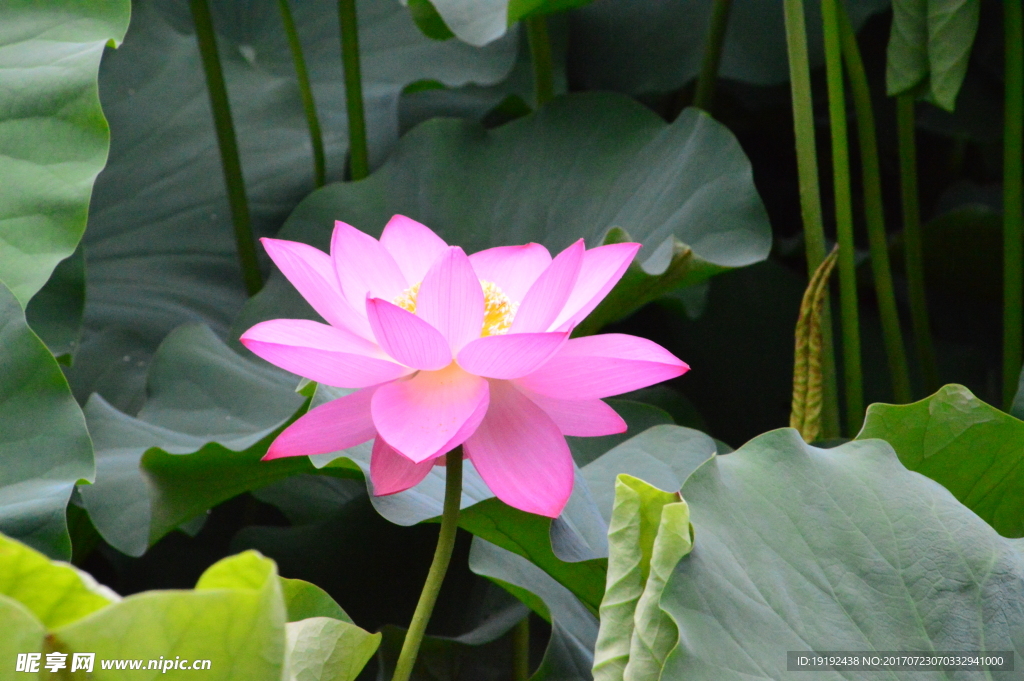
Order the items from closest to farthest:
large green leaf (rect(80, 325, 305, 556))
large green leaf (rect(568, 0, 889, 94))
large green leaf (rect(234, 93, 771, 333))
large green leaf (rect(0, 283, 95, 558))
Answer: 1. large green leaf (rect(0, 283, 95, 558))
2. large green leaf (rect(80, 325, 305, 556))
3. large green leaf (rect(234, 93, 771, 333))
4. large green leaf (rect(568, 0, 889, 94))

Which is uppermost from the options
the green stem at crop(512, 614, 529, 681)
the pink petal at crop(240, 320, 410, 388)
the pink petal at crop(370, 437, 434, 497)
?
the pink petal at crop(240, 320, 410, 388)

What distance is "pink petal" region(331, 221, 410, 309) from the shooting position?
0.44m

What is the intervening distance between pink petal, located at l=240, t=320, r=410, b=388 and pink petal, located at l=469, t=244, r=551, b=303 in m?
0.12

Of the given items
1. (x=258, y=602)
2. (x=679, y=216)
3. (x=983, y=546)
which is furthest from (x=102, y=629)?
(x=679, y=216)

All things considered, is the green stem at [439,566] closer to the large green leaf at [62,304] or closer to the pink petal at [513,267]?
the pink petal at [513,267]

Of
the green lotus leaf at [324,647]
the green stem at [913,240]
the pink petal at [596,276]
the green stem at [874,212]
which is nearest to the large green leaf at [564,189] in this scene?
the green stem at [874,212]

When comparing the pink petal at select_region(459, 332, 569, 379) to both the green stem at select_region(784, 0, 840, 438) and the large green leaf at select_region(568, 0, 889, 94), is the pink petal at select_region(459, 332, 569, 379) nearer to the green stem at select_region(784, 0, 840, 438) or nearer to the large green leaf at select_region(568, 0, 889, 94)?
the green stem at select_region(784, 0, 840, 438)

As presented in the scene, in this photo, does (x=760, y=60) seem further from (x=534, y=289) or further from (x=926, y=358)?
(x=534, y=289)

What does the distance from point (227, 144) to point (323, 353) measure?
2.40 feet

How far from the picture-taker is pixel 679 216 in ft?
2.90

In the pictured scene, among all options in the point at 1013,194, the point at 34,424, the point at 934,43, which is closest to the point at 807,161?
the point at 934,43

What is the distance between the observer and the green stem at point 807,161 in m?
0.76

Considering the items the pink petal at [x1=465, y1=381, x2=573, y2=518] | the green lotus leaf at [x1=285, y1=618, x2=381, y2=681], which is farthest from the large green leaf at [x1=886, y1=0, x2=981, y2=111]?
the green lotus leaf at [x1=285, y1=618, x2=381, y2=681]

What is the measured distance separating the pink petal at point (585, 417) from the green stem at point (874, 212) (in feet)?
1.92
